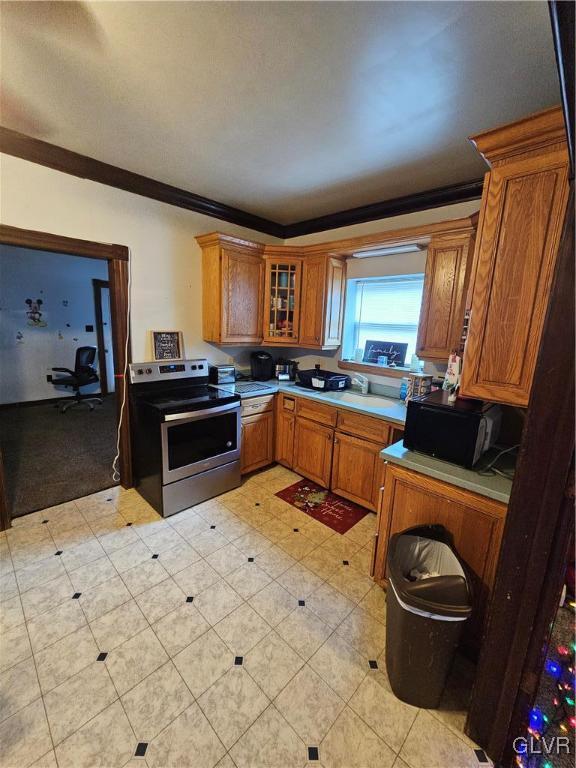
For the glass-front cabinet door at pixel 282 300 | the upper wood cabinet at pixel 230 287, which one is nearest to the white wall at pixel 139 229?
the upper wood cabinet at pixel 230 287

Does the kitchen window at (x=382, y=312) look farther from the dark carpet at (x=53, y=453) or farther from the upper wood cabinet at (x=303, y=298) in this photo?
the dark carpet at (x=53, y=453)

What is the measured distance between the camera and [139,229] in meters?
2.63

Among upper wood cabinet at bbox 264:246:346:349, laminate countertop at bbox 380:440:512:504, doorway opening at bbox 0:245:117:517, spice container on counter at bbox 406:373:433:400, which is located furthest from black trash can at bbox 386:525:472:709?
doorway opening at bbox 0:245:117:517

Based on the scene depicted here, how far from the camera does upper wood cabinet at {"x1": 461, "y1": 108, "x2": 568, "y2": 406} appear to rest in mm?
1285

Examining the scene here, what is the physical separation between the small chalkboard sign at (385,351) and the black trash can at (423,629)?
189cm

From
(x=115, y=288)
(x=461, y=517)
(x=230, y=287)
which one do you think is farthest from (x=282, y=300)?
(x=461, y=517)

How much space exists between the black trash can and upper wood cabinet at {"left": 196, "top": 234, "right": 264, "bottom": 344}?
237 centimetres

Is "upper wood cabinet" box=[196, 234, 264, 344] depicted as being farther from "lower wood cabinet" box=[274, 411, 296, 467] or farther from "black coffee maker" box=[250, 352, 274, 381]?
"lower wood cabinet" box=[274, 411, 296, 467]

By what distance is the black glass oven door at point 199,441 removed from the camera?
242cm

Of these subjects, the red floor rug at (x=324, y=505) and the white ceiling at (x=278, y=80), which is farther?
the red floor rug at (x=324, y=505)

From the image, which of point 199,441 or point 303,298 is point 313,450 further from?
point 303,298

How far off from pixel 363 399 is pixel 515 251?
1.75 m

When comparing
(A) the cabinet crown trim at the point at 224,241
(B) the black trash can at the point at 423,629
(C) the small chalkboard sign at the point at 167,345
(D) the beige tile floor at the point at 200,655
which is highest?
(A) the cabinet crown trim at the point at 224,241

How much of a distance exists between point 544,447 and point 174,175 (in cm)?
292
